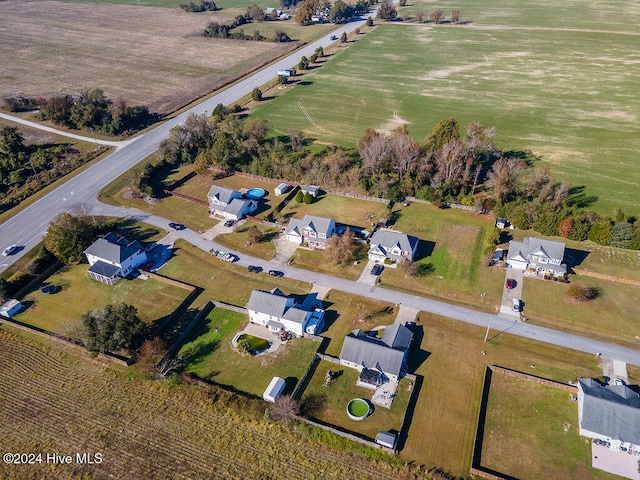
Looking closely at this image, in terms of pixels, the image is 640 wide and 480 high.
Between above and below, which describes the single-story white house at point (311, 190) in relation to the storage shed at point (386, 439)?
above

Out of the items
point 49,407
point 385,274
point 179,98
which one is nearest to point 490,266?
point 385,274

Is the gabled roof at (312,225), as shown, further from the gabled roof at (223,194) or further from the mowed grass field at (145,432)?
the mowed grass field at (145,432)

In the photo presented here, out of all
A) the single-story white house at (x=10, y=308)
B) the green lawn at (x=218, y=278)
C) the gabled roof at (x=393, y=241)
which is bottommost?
the single-story white house at (x=10, y=308)

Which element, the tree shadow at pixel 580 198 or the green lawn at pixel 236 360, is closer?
the green lawn at pixel 236 360

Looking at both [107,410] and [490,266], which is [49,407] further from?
[490,266]

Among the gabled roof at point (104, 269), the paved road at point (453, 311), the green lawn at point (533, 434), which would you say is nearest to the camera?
the green lawn at point (533, 434)

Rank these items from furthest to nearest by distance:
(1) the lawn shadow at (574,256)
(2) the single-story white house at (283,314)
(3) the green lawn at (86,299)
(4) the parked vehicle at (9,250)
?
(4) the parked vehicle at (9,250) → (1) the lawn shadow at (574,256) → (3) the green lawn at (86,299) → (2) the single-story white house at (283,314)

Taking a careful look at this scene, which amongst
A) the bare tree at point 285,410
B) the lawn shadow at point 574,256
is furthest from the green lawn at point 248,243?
the lawn shadow at point 574,256

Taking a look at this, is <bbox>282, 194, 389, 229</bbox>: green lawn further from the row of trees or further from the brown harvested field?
the brown harvested field
